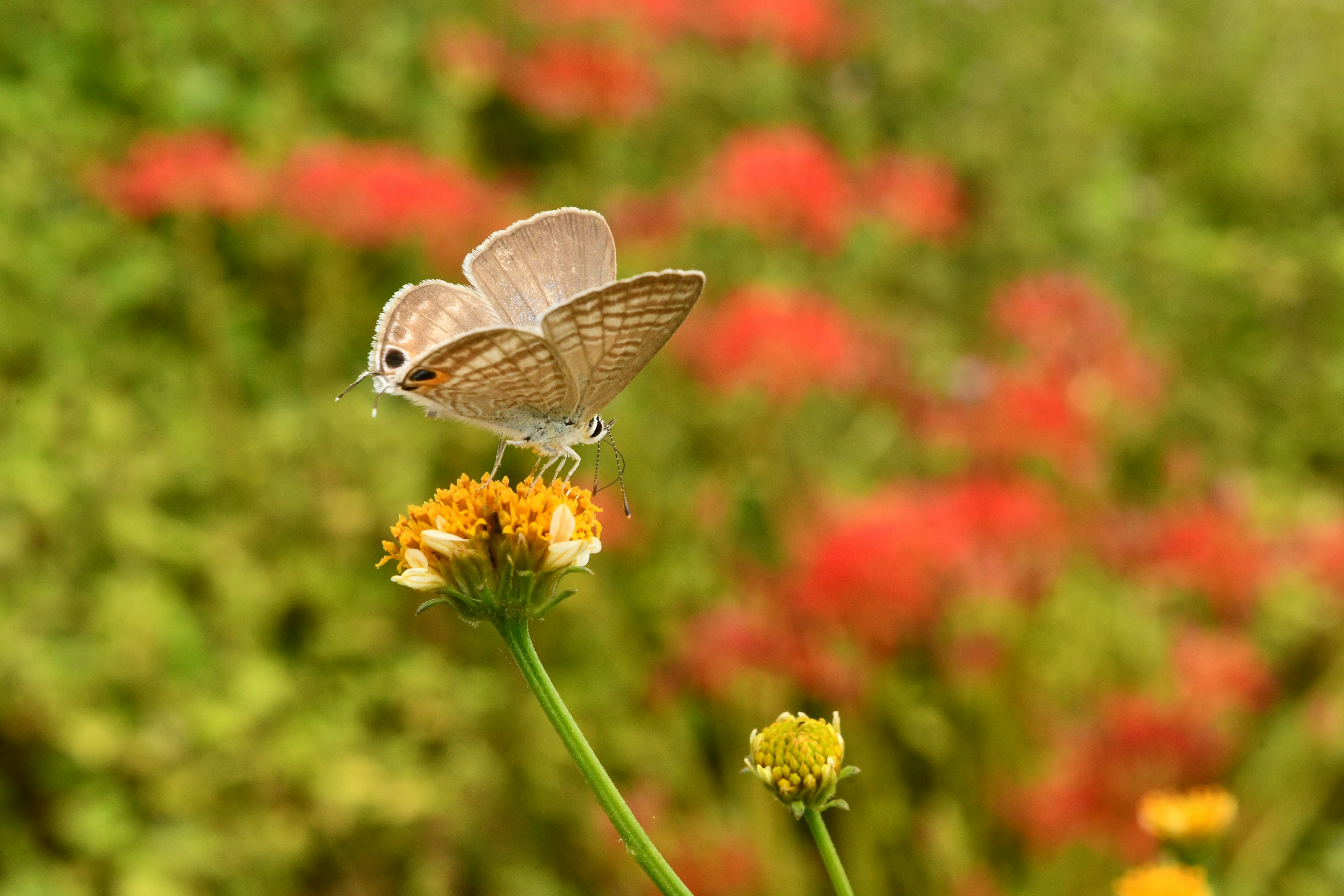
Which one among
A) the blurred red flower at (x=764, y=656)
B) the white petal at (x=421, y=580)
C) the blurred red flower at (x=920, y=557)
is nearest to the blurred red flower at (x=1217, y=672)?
the blurred red flower at (x=920, y=557)

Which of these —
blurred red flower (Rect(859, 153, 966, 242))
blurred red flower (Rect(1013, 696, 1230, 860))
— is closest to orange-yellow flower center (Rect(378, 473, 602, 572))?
blurred red flower (Rect(1013, 696, 1230, 860))

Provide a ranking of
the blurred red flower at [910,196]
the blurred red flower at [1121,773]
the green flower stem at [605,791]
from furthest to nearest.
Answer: the blurred red flower at [910,196] → the blurred red flower at [1121,773] → the green flower stem at [605,791]

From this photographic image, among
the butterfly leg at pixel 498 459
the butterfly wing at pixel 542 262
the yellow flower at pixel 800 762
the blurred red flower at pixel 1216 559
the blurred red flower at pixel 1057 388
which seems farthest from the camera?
the blurred red flower at pixel 1057 388

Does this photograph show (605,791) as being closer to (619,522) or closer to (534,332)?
(534,332)

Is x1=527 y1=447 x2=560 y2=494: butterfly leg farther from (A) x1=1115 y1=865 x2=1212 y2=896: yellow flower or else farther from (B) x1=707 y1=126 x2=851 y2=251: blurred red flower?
(B) x1=707 y1=126 x2=851 y2=251: blurred red flower

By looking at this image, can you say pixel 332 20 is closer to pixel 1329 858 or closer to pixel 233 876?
pixel 233 876

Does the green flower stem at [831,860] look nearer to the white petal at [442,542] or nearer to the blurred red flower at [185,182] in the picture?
the white petal at [442,542]
